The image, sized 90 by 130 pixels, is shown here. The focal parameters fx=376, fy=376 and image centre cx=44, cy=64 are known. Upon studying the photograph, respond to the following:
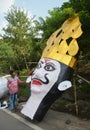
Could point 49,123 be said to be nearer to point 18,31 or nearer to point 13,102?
point 13,102

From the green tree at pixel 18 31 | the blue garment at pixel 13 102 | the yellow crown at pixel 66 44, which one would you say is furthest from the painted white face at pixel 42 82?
the green tree at pixel 18 31

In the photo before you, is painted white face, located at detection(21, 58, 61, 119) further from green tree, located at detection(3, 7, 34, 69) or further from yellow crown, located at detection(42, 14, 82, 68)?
green tree, located at detection(3, 7, 34, 69)

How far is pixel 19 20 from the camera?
113ft

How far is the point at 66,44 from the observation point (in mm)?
11516

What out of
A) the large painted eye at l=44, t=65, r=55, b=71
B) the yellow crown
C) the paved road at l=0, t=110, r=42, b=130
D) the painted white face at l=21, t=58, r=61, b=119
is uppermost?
the yellow crown

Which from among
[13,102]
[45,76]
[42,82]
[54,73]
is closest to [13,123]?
[42,82]

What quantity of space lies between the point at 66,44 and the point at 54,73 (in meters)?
1.12

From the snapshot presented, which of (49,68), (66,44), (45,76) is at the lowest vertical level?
(45,76)

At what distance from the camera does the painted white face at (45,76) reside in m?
10.9

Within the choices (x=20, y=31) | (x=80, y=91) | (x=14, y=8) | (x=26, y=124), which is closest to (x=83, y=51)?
(x=80, y=91)

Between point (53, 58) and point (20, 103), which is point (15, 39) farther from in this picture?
point (53, 58)

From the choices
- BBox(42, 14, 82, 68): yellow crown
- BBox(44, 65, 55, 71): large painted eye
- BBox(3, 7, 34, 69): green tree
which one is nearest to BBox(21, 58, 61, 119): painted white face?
BBox(44, 65, 55, 71): large painted eye

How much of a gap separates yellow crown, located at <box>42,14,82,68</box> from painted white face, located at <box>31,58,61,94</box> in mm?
220

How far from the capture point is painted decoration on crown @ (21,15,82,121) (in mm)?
10789
